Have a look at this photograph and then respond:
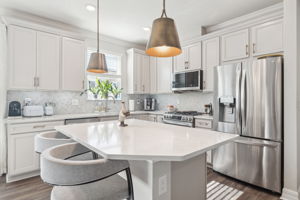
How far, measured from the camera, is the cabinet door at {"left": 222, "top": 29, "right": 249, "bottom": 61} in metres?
2.85

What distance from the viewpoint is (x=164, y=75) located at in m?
4.24

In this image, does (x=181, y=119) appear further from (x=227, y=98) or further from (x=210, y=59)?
(x=210, y=59)

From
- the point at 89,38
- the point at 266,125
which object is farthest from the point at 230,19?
the point at 89,38

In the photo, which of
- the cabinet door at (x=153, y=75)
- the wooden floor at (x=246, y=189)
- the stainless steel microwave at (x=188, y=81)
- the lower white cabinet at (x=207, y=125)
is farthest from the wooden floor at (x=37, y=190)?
the cabinet door at (x=153, y=75)

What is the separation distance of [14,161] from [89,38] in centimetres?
271

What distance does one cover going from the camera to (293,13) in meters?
2.04

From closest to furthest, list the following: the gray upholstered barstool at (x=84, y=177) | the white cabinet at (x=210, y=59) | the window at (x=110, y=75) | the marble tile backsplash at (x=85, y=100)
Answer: the gray upholstered barstool at (x=84, y=177) → the marble tile backsplash at (x=85, y=100) → the white cabinet at (x=210, y=59) → the window at (x=110, y=75)

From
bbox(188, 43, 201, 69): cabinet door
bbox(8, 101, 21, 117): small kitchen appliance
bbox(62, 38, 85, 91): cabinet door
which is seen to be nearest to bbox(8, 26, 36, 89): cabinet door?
bbox(8, 101, 21, 117): small kitchen appliance

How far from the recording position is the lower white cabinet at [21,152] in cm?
245

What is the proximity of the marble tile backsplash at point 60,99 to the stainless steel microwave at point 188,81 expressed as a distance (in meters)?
1.72

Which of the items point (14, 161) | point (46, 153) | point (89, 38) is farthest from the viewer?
point (89, 38)

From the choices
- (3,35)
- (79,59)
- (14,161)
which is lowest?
(14,161)

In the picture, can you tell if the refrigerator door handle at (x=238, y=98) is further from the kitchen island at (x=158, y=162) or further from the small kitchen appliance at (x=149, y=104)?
the small kitchen appliance at (x=149, y=104)

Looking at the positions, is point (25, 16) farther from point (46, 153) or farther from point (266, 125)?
point (266, 125)
